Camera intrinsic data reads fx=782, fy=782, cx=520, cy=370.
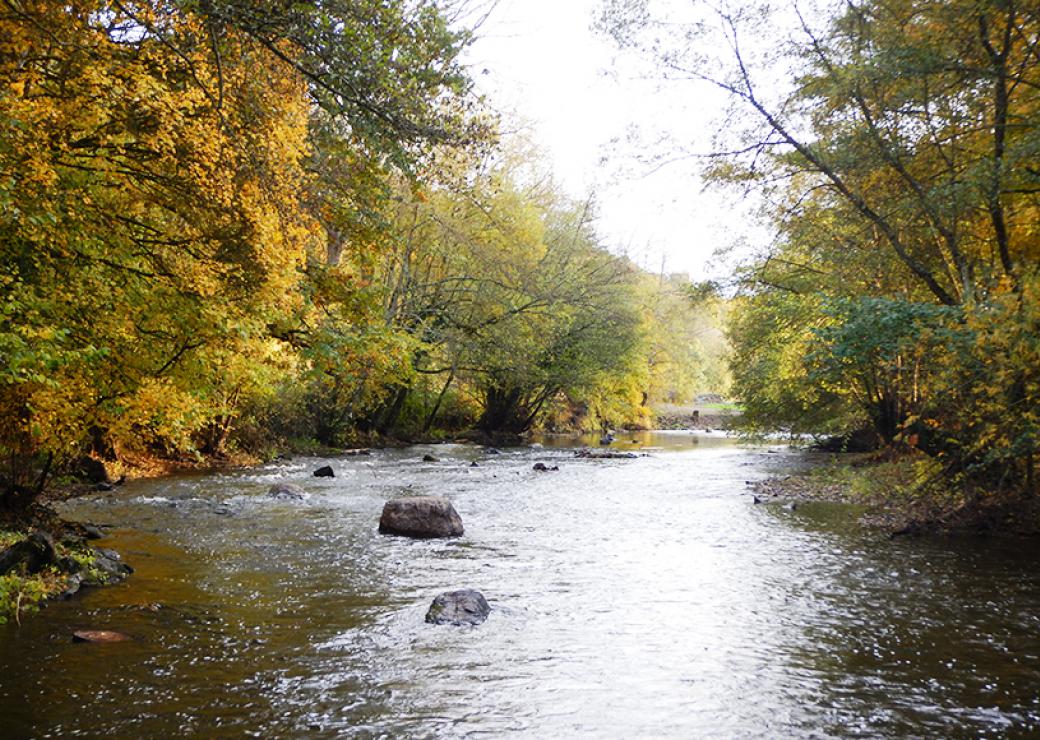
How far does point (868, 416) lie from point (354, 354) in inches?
848

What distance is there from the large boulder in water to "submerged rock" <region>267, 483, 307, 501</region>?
4.10 m

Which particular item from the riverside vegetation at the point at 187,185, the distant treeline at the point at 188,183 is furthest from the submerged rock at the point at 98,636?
the distant treeline at the point at 188,183

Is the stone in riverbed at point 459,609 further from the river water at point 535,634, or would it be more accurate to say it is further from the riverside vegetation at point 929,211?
the riverside vegetation at point 929,211

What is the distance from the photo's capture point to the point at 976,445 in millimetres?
11508

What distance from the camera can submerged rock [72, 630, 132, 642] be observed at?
7230mm

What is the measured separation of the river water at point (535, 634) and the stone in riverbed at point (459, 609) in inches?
7.8

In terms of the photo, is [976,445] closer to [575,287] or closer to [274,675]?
[274,675]

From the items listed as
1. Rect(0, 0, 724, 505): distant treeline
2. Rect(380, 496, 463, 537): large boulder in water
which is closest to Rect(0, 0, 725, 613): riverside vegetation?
Rect(0, 0, 724, 505): distant treeline

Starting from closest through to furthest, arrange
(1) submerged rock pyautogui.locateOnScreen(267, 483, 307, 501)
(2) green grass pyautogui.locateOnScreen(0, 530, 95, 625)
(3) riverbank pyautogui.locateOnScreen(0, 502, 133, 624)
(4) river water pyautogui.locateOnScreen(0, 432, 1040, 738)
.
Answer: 1. (4) river water pyautogui.locateOnScreen(0, 432, 1040, 738)
2. (2) green grass pyautogui.locateOnScreen(0, 530, 95, 625)
3. (3) riverbank pyautogui.locateOnScreen(0, 502, 133, 624)
4. (1) submerged rock pyautogui.locateOnScreen(267, 483, 307, 501)

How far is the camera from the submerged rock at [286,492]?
17016 millimetres

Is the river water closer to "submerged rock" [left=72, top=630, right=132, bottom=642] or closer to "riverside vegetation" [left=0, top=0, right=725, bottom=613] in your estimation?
"submerged rock" [left=72, top=630, right=132, bottom=642]

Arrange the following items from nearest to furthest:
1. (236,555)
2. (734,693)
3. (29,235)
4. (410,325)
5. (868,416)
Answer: (734,693) < (29,235) < (236,555) < (868,416) < (410,325)

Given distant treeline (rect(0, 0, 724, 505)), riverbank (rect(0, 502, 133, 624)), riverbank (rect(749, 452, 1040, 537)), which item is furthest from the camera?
riverbank (rect(749, 452, 1040, 537))

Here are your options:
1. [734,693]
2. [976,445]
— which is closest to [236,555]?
[734,693]
